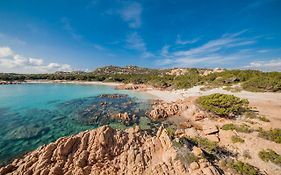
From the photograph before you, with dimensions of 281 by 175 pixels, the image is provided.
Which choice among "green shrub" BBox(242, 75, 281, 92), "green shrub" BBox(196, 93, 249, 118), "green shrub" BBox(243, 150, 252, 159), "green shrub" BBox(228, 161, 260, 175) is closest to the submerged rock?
"green shrub" BBox(228, 161, 260, 175)

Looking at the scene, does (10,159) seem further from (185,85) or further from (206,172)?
(185,85)

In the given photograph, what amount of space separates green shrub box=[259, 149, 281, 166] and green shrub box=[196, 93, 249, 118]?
850 cm

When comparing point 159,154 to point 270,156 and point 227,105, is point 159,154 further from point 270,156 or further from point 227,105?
point 227,105

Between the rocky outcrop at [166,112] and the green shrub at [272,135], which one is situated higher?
the green shrub at [272,135]

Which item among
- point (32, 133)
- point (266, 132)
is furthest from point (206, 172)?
point (32, 133)

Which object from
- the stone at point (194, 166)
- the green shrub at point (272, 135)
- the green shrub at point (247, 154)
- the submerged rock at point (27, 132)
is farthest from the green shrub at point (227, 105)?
the submerged rock at point (27, 132)

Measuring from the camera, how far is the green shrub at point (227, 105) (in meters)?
19.9

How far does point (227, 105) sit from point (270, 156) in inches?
386

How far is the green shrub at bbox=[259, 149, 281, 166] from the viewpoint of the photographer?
1048 cm

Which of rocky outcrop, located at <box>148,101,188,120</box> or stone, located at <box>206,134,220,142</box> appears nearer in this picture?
stone, located at <box>206,134,220,142</box>

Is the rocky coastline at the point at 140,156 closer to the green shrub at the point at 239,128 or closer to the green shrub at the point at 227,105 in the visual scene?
the green shrub at the point at 239,128

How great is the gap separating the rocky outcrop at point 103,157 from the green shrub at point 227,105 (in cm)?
1127

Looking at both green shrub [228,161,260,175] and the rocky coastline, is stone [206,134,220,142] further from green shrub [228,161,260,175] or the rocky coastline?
green shrub [228,161,260,175]

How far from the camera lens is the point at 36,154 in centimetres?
1111
